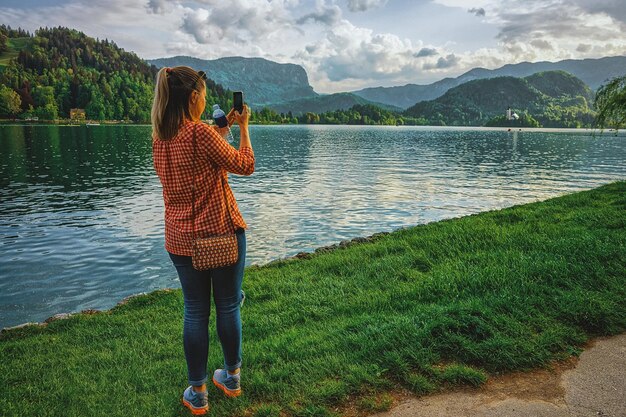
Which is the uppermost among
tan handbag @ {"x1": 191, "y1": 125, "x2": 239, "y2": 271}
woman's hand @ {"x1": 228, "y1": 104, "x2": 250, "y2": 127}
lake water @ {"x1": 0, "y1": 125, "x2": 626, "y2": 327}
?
woman's hand @ {"x1": 228, "y1": 104, "x2": 250, "y2": 127}

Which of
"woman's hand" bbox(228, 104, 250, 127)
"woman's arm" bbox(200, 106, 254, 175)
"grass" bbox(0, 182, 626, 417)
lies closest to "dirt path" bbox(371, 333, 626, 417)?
"grass" bbox(0, 182, 626, 417)

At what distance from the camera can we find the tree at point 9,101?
162625 millimetres

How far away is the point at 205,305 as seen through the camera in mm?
4512

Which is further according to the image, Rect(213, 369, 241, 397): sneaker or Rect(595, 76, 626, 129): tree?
Rect(595, 76, 626, 129): tree

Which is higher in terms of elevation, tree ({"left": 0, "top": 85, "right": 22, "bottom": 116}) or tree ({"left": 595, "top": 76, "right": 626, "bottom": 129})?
tree ({"left": 0, "top": 85, "right": 22, "bottom": 116})

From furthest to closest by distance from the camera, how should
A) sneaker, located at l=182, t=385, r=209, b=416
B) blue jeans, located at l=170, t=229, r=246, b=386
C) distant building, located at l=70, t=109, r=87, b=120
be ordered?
distant building, located at l=70, t=109, r=87, b=120, sneaker, located at l=182, t=385, r=209, b=416, blue jeans, located at l=170, t=229, r=246, b=386

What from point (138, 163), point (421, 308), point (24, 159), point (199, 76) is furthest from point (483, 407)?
point (24, 159)

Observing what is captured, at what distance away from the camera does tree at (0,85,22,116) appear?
16262 cm

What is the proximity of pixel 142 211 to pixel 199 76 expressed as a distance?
21406mm

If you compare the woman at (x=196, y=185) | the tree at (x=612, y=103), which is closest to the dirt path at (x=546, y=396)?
the woman at (x=196, y=185)

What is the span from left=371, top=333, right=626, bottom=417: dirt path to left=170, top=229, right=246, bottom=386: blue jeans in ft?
6.21

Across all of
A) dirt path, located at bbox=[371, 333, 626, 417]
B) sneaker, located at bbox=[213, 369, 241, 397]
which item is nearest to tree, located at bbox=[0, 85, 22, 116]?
sneaker, located at bbox=[213, 369, 241, 397]

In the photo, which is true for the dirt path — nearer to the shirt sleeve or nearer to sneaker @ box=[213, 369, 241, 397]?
sneaker @ box=[213, 369, 241, 397]

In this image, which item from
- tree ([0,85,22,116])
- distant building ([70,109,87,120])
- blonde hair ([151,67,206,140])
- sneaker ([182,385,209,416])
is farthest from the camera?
distant building ([70,109,87,120])
